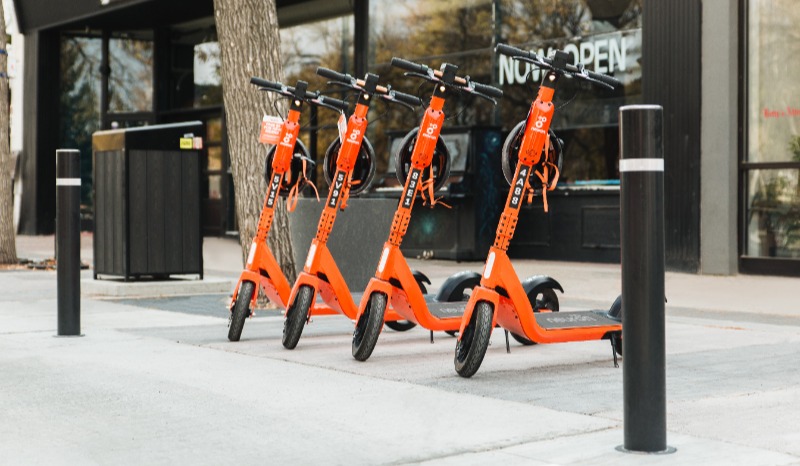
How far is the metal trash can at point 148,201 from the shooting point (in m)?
11.2

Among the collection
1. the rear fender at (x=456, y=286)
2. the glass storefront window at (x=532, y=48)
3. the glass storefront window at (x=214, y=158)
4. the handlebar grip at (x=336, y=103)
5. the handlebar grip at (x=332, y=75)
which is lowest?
the rear fender at (x=456, y=286)

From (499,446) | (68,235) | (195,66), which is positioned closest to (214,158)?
(195,66)

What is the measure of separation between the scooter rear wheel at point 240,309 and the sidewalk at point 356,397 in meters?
0.16

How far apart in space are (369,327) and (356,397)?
1.09 metres

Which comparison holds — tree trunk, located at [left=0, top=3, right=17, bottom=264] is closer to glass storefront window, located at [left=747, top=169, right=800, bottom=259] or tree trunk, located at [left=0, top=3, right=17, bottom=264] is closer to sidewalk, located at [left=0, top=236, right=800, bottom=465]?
sidewalk, located at [left=0, top=236, right=800, bottom=465]

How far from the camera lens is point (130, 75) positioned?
26125 mm

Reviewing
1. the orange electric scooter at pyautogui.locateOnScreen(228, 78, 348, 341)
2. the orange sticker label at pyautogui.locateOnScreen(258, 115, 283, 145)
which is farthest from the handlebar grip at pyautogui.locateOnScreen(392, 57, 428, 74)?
the orange sticker label at pyautogui.locateOnScreen(258, 115, 283, 145)

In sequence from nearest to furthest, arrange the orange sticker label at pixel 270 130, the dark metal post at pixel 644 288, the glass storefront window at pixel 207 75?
the dark metal post at pixel 644 288 < the orange sticker label at pixel 270 130 < the glass storefront window at pixel 207 75

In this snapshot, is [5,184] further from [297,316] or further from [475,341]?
[475,341]

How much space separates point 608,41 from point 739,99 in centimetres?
231

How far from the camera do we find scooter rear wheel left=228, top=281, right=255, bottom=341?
7.45m

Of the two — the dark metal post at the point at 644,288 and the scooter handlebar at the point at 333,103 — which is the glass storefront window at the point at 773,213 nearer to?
the scooter handlebar at the point at 333,103

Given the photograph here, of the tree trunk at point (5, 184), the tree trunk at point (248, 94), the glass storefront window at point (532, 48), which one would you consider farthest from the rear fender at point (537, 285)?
the tree trunk at point (5, 184)

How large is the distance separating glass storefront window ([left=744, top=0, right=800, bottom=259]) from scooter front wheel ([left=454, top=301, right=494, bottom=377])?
809 centimetres
